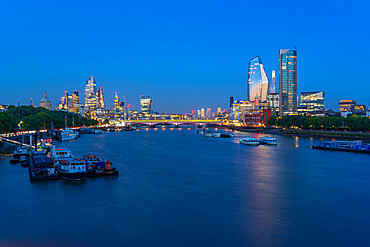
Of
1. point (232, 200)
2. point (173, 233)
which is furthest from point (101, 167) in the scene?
point (173, 233)

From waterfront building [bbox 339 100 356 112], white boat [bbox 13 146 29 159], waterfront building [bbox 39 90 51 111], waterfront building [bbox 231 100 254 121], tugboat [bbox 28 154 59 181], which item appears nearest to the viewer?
tugboat [bbox 28 154 59 181]

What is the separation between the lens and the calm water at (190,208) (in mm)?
17141

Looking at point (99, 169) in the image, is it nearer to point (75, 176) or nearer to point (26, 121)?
point (75, 176)

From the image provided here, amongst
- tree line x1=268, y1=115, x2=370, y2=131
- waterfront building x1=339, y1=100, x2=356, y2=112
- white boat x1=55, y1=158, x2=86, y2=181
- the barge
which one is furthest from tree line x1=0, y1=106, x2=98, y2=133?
waterfront building x1=339, y1=100, x2=356, y2=112

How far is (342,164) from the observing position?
40625 mm

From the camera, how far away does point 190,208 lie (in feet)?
71.4

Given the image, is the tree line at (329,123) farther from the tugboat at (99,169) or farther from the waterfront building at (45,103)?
the waterfront building at (45,103)

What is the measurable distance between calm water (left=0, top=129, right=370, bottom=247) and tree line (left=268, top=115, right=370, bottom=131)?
5290 centimetres

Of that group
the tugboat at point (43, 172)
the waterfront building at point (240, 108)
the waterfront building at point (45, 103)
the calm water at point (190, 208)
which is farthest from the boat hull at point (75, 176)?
the waterfront building at point (45, 103)

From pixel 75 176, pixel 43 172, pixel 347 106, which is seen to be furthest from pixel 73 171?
pixel 347 106

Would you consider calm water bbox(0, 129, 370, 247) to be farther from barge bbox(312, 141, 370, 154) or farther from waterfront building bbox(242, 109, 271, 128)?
→ waterfront building bbox(242, 109, 271, 128)

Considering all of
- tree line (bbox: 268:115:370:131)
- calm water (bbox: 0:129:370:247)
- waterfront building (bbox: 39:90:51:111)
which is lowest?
calm water (bbox: 0:129:370:247)

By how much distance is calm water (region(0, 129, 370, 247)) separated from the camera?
56.2 feet

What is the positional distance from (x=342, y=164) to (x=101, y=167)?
26757mm
